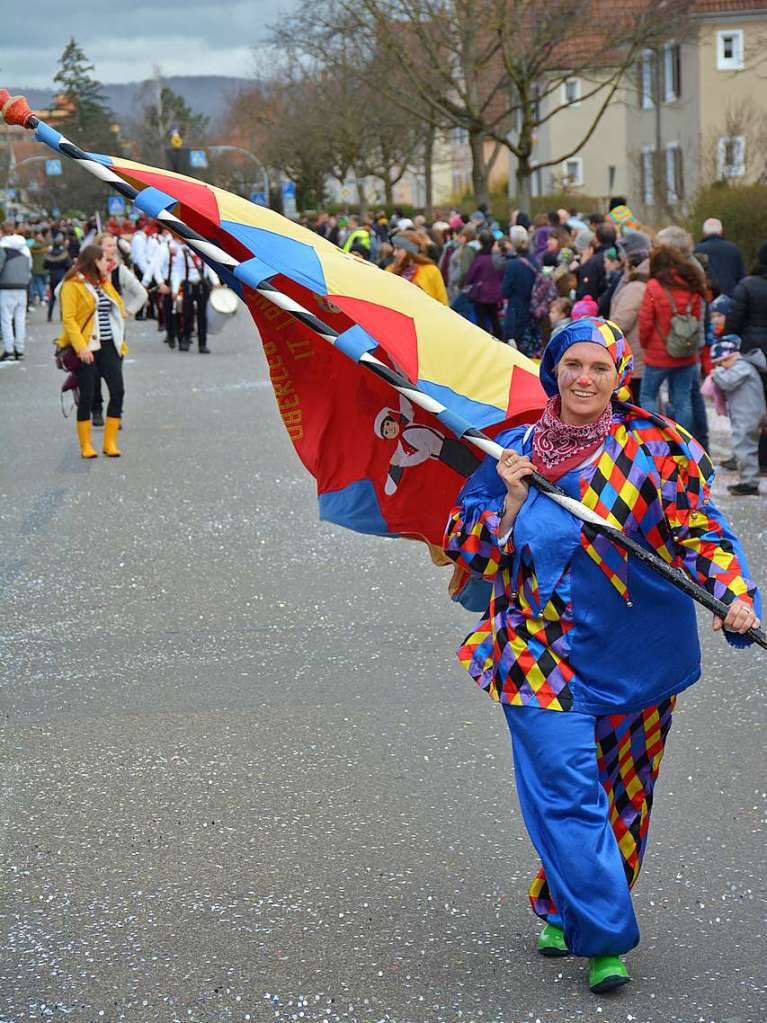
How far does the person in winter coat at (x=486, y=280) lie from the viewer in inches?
778

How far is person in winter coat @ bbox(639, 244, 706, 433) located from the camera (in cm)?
1165

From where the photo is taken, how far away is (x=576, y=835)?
3791 millimetres

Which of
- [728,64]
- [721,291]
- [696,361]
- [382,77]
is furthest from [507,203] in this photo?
[696,361]

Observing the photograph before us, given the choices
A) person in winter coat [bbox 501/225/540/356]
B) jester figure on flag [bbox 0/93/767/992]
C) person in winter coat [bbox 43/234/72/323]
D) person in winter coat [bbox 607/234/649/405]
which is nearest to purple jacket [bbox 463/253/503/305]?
person in winter coat [bbox 501/225/540/356]

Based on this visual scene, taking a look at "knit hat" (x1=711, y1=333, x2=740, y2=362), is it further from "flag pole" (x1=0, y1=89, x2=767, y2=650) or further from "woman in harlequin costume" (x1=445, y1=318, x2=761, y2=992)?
"woman in harlequin costume" (x1=445, y1=318, x2=761, y2=992)

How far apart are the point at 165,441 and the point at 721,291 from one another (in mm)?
6044

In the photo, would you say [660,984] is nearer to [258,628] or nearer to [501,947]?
[501,947]

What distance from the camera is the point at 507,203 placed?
54594 mm

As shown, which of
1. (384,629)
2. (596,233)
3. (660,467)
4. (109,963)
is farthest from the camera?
(596,233)

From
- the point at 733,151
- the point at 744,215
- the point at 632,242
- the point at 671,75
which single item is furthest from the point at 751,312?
the point at 671,75

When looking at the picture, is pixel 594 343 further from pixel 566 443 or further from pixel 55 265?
pixel 55 265

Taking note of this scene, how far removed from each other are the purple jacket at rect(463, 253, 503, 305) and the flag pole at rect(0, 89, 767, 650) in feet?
49.2

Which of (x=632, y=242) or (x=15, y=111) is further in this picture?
(x=632, y=242)

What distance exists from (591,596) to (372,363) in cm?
94
